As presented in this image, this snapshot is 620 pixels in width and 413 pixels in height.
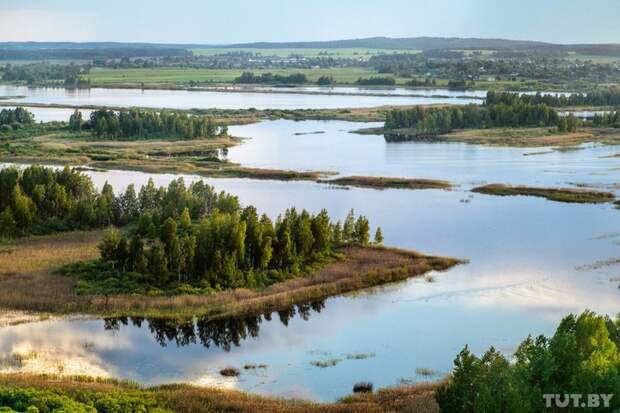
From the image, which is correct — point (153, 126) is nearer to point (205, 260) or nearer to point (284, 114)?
point (284, 114)

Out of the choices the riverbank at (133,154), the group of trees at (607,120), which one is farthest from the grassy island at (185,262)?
the group of trees at (607,120)

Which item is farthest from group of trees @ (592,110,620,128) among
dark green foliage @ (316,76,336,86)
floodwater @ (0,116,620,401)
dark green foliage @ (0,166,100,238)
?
dark green foliage @ (316,76,336,86)

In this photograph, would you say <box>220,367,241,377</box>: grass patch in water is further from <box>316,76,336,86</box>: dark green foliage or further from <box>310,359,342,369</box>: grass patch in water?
<box>316,76,336,86</box>: dark green foliage

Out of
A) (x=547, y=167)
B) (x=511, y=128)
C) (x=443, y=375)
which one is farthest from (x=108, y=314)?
(x=511, y=128)

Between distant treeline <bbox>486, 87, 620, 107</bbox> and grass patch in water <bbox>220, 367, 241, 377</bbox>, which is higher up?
distant treeline <bbox>486, 87, 620, 107</bbox>

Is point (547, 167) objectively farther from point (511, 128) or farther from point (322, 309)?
point (322, 309)
